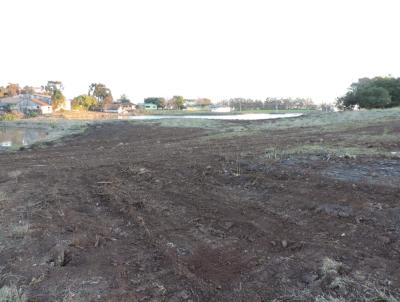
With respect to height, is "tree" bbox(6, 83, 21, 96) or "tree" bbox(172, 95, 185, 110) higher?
"tree" bbox(6, 83, 21, 96)

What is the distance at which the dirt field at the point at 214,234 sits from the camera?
3.80 meters

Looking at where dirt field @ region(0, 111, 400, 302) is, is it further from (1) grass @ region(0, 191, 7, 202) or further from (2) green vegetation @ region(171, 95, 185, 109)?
(2) green vegetation @ region(171, 95, 185, 109)

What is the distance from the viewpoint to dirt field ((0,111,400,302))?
3.80 metres

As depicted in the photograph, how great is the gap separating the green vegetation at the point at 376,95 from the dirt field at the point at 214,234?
3609 cm

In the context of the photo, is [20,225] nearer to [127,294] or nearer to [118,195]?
[118,195]

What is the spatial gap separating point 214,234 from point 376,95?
135 feet

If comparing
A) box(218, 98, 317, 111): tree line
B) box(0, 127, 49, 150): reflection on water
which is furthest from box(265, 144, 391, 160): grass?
box(218, 98, 317, 111): tree line

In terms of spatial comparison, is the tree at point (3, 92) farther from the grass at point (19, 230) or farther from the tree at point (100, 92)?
the grass at point (19, 230)

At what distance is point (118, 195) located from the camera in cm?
717

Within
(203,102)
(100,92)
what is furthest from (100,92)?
(203,102)

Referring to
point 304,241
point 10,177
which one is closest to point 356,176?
point 304,241

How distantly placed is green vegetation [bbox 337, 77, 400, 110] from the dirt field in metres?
36.1

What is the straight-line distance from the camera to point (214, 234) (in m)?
5.07

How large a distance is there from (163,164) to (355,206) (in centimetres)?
572
